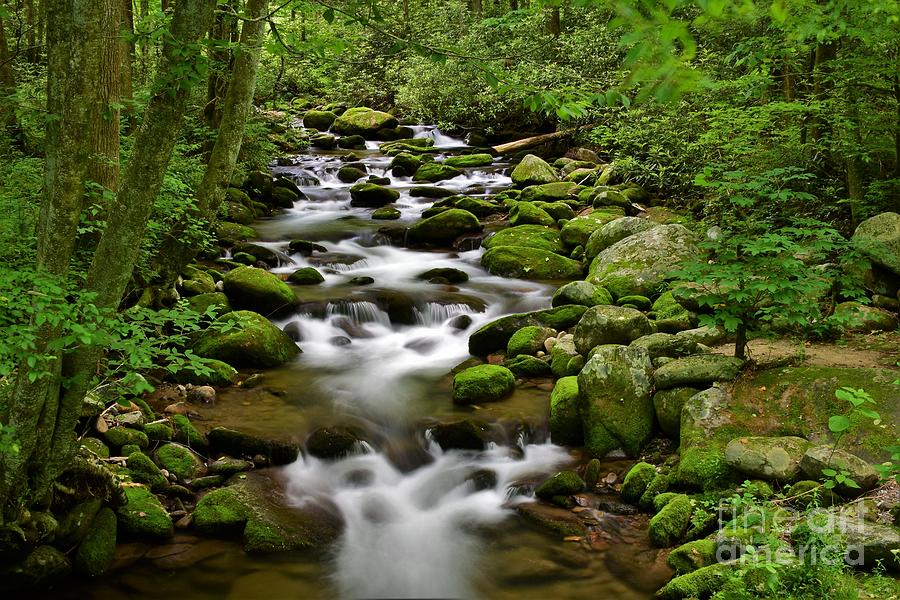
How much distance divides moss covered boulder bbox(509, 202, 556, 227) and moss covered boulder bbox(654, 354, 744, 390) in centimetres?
748

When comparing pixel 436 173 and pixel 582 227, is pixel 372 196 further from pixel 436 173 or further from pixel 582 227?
pixel 582 227

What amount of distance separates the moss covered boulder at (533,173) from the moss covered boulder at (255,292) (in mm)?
8591

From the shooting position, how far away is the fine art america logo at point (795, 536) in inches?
149

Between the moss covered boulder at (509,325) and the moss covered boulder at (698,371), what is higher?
the moss covered boulder at (698,371)

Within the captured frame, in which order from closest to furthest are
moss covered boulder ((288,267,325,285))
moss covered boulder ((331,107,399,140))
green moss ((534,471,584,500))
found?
green moss ((534,471,584,500)) → moss covered boulder ((288,267,325,285)) → moss covered boulder ((331,107,399,140))

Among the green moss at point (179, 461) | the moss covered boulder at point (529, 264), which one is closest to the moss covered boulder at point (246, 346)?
the green moss at point (179, 461)

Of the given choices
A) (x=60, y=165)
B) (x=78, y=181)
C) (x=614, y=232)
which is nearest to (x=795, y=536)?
(x=78, y=181)

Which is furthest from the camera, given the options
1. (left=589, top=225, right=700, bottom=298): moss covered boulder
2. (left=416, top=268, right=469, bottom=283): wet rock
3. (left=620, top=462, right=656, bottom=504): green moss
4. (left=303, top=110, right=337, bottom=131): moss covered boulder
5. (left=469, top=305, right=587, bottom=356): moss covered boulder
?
(left=303, top=110, right=337, bottom=131): moss covered boulder

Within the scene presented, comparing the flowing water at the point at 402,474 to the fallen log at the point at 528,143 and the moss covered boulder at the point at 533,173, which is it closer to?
the moss covered boulder at the point at 533,173

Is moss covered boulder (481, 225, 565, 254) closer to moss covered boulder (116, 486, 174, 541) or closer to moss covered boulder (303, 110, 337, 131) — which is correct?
moss covered boulder (116, 486, 174, 541)

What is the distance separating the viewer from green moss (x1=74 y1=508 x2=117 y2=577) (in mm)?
4727

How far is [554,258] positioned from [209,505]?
323 inches

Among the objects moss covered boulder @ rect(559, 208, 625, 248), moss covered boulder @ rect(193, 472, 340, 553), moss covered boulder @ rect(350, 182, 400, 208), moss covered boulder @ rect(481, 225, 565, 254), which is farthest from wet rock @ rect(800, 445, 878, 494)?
moss covered boulder @ rect(350, 182, 400, 208)

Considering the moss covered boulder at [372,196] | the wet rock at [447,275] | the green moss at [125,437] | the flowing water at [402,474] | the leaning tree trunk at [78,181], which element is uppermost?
the leaning tree trunk at [78,181]
